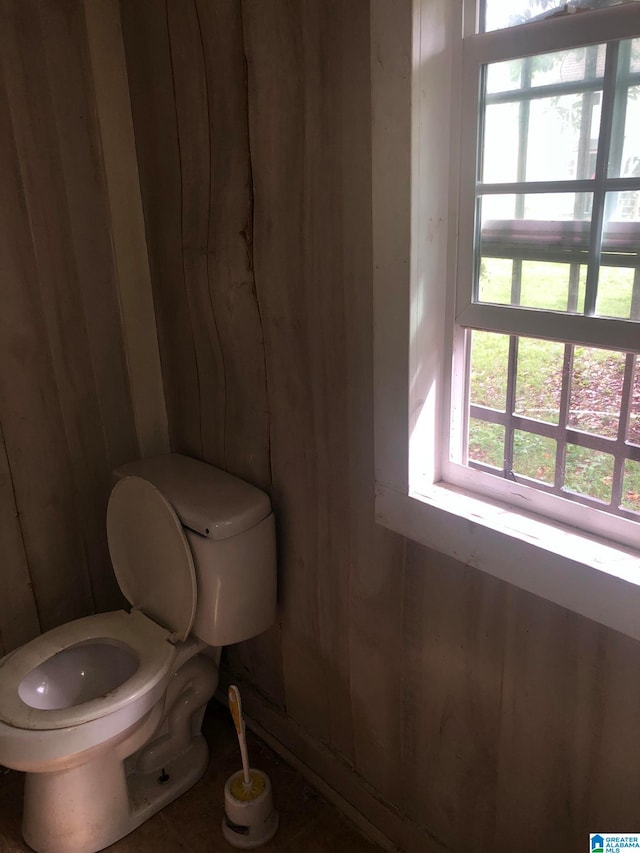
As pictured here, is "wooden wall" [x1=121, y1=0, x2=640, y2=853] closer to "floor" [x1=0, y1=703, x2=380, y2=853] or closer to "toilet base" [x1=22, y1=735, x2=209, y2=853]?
"floor" [x1=0, y1=703, x2=380, y2=853]

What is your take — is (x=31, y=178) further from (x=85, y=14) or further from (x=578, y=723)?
(x=578, y=723)

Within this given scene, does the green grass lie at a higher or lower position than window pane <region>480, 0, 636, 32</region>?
lower

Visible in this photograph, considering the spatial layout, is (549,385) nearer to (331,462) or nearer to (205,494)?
(331,462)

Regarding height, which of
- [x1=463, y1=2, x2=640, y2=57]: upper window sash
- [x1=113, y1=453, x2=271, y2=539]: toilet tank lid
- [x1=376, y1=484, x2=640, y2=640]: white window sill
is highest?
[x1=463, y1=2, x2=640, y2=57]: upper window sash

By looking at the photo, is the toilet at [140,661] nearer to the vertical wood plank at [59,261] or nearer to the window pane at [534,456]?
the vertical wood plank at [59,261]

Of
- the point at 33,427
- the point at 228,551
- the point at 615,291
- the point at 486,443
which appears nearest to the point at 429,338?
the point at 486,443

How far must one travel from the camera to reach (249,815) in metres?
1.62

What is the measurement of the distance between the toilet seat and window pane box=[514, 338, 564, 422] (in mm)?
1036

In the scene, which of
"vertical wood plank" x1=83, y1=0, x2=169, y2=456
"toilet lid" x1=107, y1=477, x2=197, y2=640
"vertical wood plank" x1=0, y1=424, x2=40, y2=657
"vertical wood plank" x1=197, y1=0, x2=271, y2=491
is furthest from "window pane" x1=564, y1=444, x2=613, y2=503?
"vertical wood plank" x1=0, y1=424, x2=40, y2=657

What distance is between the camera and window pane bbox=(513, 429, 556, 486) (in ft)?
3.77

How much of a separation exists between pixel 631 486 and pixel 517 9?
2.47ft

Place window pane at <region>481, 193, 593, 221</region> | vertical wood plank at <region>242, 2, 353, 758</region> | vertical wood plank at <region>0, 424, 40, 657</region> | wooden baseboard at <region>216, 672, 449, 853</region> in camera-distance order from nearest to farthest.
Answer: window pane at <region>481, 193, 593, 221</region> → vertical wood plank at <region>242, 2, 353, 758</region> → wooden baseboard at <region>216, 672, 449, 853</region> → vertical wood plank at <region>0, 424, 40, 657</region>

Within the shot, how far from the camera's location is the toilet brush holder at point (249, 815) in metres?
1.62

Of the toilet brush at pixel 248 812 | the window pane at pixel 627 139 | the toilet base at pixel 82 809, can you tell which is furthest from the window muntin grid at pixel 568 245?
the toilet base at pixel 82 809
